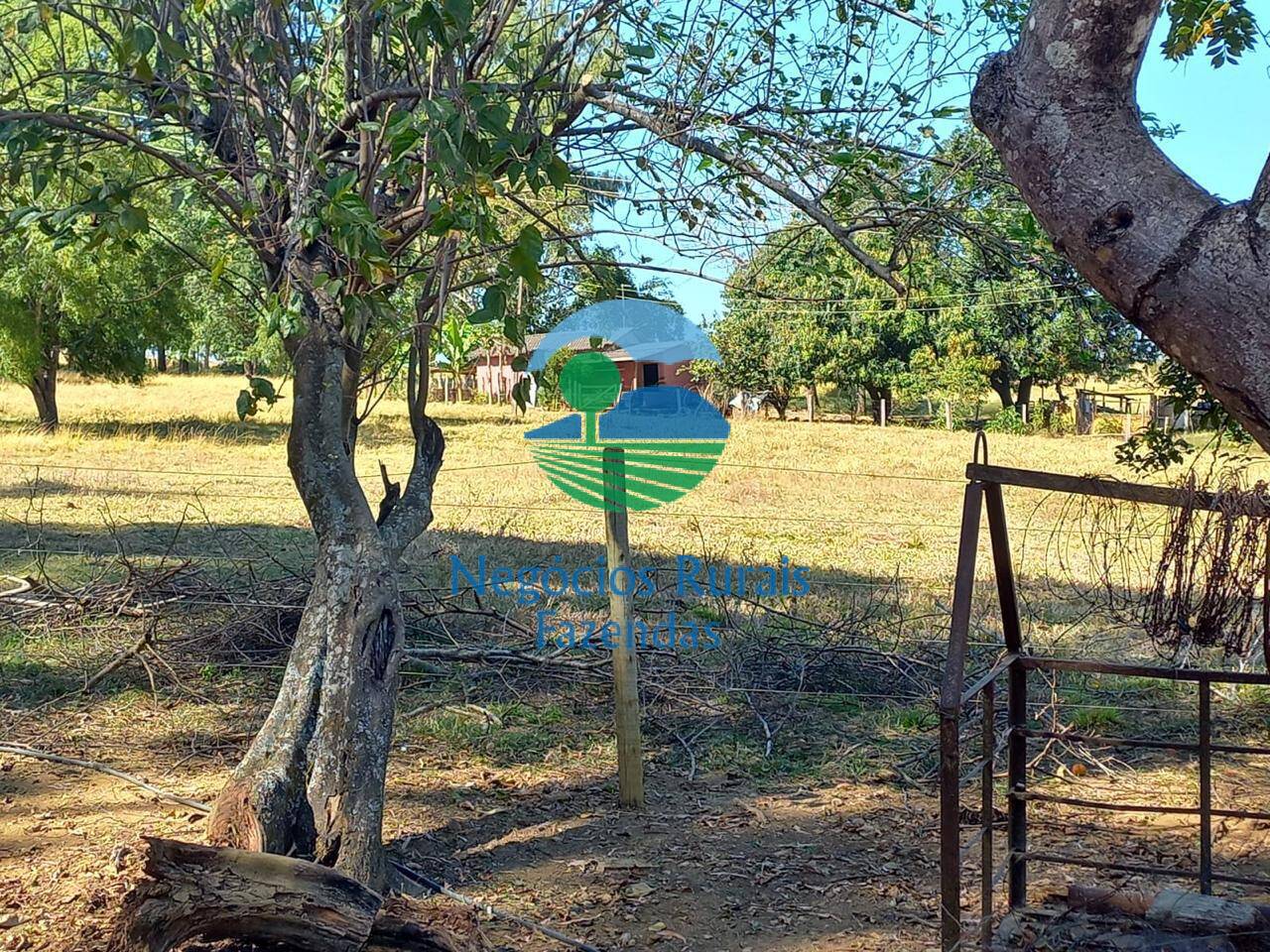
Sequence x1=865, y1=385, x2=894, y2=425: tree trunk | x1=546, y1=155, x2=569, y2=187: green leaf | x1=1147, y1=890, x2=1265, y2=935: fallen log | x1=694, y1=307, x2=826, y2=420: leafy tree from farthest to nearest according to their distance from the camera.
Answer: x1=865, y1=385, x2=894, y2=425: tree trunk
x1=694, y1=307, x2=826, y2=420: leafy tree
x1=1147, y1=890, x2=1265, y2=935: fallen log
x1=546, y1=155, x2=569, y2=187: green leaf

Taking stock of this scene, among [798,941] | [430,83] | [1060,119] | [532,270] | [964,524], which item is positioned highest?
[430,83]

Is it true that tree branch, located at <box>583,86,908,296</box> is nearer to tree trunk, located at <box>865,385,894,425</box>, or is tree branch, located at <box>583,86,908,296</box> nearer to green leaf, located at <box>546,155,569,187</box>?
green leaf, located at <box>546,155,569,187</box>

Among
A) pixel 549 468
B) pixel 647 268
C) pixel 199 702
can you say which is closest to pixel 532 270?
pixel 647 268

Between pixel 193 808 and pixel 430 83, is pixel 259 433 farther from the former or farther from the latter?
pixel 430 83

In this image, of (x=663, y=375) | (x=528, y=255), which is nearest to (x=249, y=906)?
(x=528, y=255)

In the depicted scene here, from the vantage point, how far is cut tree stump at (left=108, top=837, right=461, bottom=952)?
3.30 meters

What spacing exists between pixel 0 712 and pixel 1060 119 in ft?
19.6

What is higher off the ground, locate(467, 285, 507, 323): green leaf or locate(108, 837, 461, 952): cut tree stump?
locate(467, 285, 507, 323): green leaf

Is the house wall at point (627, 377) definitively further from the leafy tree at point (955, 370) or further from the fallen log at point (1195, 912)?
the fallen log at point (1195, 912)

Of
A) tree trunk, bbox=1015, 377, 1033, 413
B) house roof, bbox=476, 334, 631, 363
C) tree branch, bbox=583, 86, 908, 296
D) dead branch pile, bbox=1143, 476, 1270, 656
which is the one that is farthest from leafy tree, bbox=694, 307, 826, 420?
dead branch pile, bbox=1143, 476, 1270, 656

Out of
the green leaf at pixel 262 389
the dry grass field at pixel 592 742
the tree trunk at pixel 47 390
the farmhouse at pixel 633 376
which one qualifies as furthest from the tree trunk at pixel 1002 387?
the green leaf at pixel 262 389

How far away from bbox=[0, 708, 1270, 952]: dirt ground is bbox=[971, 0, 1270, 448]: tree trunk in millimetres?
2341

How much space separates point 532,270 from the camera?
304 cm

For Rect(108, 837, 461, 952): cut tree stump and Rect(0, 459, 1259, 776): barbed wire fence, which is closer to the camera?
Rect(108, 837, 461, 952): cut tree stump
